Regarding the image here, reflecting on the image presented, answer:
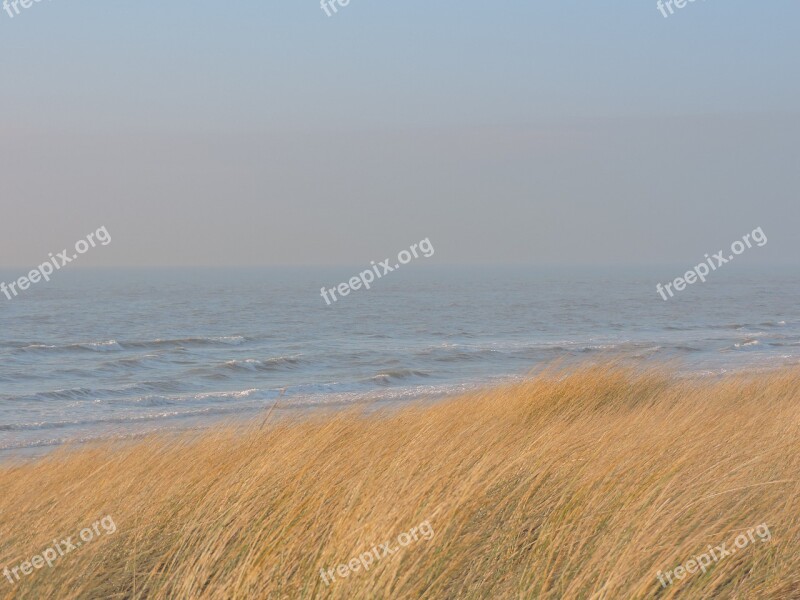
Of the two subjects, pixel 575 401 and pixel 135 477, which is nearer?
pixel 135 477

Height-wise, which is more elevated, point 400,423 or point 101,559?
point 101,559

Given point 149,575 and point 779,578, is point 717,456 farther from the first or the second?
point 149,575

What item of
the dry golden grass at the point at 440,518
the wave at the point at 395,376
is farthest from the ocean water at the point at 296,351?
the dry golden grass at the point at 440,518

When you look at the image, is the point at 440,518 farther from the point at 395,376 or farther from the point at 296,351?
the point at 296,351

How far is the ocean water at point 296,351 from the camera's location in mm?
18008

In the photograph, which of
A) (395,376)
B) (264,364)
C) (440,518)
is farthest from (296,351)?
(440,518)

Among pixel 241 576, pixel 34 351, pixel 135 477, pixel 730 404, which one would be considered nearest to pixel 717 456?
pixel 241 576

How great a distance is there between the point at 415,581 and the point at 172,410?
15656 mm

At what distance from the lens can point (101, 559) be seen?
3619 mm

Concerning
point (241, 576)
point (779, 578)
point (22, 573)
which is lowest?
point (779, 578)

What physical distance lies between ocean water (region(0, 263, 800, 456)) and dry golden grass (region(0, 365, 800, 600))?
136 cm

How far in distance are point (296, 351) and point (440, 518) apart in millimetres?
27722

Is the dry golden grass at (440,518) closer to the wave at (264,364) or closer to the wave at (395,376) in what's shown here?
the wave at (395,376)

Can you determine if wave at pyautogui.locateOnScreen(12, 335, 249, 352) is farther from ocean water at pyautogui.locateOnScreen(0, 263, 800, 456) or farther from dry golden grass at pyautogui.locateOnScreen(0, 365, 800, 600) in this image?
dry golden grass at pyautogui.locateOnScreen(0, 365, 800, 600)
